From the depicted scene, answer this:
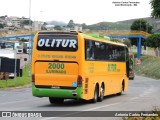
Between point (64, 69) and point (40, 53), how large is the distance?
1.38 m

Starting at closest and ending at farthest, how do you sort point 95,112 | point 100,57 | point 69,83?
point 95,112 → point 69,83 → point 100,57

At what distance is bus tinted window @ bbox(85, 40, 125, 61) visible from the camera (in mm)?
23172

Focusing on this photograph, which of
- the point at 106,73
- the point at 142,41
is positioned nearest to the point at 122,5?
the point at 106,73

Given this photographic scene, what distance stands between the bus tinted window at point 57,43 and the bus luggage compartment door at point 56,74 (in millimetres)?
682

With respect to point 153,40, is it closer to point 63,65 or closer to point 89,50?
point 89,50

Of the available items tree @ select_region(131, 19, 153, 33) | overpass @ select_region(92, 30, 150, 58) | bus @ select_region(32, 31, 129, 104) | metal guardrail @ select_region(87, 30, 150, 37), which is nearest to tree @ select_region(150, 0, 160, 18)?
bus @ select_region(32, 31, 129, 104)

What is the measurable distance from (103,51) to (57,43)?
4211mm

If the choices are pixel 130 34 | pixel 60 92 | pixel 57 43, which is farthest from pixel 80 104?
pixel 130 34

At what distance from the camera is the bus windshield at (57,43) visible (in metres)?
22.1

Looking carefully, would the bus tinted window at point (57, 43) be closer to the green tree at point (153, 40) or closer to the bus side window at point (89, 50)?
the bus side window at point (89, 50)

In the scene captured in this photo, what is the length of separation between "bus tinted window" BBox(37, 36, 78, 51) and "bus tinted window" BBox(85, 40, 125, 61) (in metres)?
0.88

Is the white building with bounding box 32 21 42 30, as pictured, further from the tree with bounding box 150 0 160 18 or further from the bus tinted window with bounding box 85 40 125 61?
the tree with bounding box 150 0 160 18

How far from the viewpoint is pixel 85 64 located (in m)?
22.5

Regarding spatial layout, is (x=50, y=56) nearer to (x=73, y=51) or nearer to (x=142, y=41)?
(x=73, y=51)
